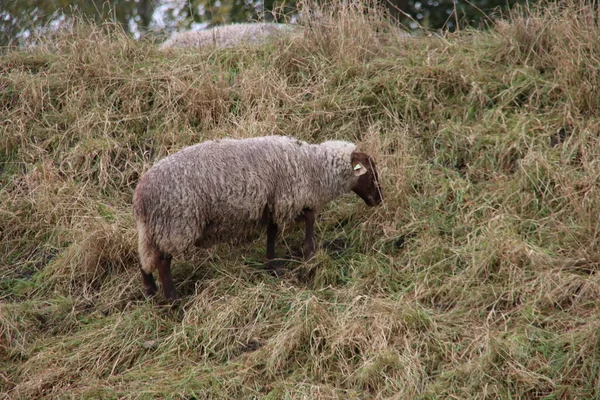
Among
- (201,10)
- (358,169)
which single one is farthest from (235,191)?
(201,10)

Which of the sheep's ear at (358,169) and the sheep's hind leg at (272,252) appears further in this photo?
the sheep's ear at (358,169)

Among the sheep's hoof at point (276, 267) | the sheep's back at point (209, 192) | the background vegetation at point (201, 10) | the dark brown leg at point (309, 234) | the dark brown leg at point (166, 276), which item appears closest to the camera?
the sheep's back at point (209, 192)

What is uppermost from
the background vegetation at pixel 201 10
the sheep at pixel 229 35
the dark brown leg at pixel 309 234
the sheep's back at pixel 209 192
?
the sheep's back at pixel 209 192

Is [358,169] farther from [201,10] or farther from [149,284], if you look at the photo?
[201,10]

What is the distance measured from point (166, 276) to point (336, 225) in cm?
162

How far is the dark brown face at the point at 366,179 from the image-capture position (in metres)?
6.51

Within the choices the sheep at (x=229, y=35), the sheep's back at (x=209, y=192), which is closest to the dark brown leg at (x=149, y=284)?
the sheep's back at (x=209, y=192)

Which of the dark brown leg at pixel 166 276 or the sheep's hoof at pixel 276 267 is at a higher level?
the dark brown leg at pixel 166 276

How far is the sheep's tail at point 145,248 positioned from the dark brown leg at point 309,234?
1.21 meters

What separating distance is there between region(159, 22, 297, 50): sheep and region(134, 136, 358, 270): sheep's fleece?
286cm

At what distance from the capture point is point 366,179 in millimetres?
6543

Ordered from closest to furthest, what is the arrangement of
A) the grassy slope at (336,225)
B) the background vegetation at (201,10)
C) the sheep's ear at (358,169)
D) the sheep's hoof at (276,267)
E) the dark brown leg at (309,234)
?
the grassy slope at (336,225) → the sheep's hoof at (276,267) → the dark brown leg at (309,234) → the sheep's ear at (358,169) → the background vegetation at (201,10)

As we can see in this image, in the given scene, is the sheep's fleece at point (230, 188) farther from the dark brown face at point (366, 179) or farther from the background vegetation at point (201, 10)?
the background vegetation at point (201, 10)

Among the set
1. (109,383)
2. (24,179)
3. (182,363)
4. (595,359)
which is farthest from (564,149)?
(24,179)
